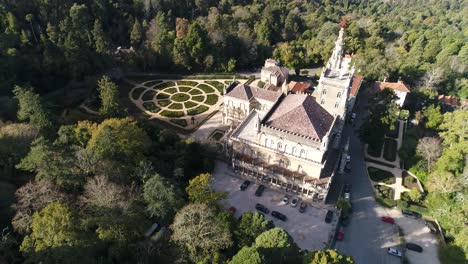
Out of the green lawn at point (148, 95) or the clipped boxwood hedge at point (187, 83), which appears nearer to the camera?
the green lawn at point (148, 95)

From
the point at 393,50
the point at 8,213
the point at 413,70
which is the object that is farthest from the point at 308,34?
the point at 8,213

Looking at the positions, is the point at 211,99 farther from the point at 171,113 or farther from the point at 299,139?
the point at 299,139

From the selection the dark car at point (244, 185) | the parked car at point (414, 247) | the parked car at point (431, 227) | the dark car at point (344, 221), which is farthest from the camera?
the dark car at point (244, 185)

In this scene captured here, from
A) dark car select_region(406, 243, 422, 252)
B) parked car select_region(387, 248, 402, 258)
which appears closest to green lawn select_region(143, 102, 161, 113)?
parked car select_region(387, 248, 402, 258)

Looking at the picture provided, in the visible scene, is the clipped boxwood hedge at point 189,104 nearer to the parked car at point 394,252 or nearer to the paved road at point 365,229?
the paved road at point 365,229

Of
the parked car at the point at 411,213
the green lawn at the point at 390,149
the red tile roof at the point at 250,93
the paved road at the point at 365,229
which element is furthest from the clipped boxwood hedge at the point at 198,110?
the parked car at the point at 411,213

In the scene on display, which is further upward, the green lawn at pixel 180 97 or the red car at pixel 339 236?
the green lawn at pixel 180 97

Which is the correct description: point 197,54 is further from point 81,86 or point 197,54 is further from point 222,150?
point 222,150

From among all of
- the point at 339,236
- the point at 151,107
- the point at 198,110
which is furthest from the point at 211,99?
the point at 339,236
